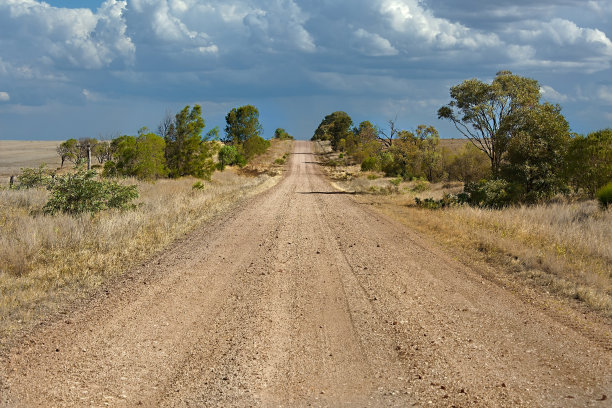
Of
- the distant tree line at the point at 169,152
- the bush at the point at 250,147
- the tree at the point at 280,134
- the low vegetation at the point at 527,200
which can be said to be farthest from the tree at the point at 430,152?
the tree at the point at 280,134

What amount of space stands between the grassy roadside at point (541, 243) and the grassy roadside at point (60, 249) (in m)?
7.13

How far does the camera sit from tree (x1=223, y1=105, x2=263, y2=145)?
67.1m

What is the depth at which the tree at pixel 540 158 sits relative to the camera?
65.2 feet

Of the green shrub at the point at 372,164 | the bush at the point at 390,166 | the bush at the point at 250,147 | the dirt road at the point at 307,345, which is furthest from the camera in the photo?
the bush at the point at 250,147

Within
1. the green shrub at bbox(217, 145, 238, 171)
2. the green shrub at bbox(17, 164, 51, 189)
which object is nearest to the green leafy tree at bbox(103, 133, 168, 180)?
the green shrub at bbox(17, 164, 51, 189)

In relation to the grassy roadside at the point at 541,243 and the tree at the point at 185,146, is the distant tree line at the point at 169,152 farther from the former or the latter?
the grassy roadside at the point at 541,243

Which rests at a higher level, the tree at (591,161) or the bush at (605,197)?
the tree at (591,161)

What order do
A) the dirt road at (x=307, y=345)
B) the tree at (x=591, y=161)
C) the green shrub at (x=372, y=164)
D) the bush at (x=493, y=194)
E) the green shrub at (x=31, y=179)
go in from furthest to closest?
the green shrub at (x=372, y=164)
the green shrub at (x=31, y=179)
the bush at (x=493, y=194)
the tree at (x=591, y=161)
the dirt road at (x=307, y=345)

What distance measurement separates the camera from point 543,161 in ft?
66.3

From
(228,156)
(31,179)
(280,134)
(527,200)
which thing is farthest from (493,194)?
(280,134)

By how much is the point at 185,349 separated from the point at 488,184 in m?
16.6

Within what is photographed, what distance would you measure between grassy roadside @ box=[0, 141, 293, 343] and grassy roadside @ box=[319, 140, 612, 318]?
7.13 m

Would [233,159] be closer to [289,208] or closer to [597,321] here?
[289,208]

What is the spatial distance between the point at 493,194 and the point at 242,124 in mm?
51991
